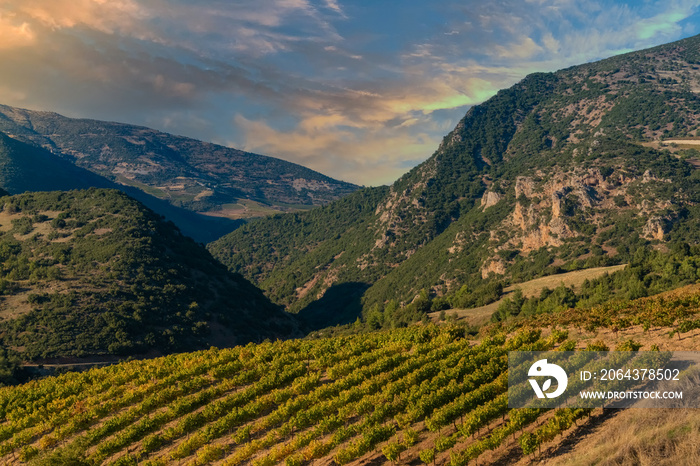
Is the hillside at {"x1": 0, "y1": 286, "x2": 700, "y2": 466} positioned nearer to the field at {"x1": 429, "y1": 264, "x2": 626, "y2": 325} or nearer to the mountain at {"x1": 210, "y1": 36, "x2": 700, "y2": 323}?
the field at {"x1": 429, "y1": 264, "x2": 626, "y2": 325}

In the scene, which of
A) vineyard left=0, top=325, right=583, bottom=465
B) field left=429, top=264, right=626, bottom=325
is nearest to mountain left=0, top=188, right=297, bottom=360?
vineyard left=0, top=325, right=583, bottom=465

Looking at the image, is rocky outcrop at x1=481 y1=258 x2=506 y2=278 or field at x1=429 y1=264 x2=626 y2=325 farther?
rocky outcrop at x1=481 y1=258 x2=506 y2=278

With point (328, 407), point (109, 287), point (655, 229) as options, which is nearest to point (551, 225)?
point (655, 229)

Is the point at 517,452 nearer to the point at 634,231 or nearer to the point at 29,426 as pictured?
the point at 29,426

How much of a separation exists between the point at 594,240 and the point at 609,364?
341ft

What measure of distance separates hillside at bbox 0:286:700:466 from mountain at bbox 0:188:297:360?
108 feet

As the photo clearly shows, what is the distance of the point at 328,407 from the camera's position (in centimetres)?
2912

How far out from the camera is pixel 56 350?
68688 mm

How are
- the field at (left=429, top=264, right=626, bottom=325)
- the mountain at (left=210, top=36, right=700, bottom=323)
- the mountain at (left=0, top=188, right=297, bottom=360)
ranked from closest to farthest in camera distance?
the mountain at (left=0, top=188, right=297, bottom=360) → the field at (left=429, top=264, right=626, bottom=325) → the mountain at (left=210, top=36, right=700, bottom=323)

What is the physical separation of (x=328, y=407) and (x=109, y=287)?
75.8 meters

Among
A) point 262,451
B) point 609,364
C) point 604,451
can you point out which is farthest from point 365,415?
point 609,364

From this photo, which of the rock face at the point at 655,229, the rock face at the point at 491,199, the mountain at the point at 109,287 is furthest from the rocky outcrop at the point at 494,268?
the mountain at the point at 109,287

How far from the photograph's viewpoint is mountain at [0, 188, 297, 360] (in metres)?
73.7

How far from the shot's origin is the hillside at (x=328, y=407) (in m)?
23.1
